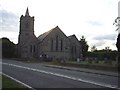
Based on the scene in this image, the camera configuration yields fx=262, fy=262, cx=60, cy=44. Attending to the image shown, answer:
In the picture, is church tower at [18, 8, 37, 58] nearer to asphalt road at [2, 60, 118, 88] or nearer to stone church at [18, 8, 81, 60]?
stone church at [18, 8, 81, 60]

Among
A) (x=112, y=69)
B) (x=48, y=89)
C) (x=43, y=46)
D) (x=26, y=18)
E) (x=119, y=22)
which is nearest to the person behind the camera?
(x=48, y=89)

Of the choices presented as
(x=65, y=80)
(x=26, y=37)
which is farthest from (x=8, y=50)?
(x=65, y=80)

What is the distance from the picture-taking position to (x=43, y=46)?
280 ft

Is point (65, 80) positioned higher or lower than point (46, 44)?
lower

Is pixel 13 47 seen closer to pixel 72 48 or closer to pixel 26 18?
pixel 26 18

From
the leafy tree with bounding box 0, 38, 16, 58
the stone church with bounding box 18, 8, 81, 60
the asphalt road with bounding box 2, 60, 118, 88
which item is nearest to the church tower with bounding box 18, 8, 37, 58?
the stone church with bounding box 18, 8, 81, 60

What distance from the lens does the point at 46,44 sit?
282 ft

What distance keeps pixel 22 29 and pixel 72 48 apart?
18715 millimetres

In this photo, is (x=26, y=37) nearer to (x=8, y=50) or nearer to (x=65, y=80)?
(x=8, y=50)

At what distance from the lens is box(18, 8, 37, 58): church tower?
285 feet

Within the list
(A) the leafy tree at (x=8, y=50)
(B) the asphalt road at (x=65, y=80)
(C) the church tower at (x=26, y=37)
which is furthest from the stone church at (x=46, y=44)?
(B) the asphalt road at (x=65, y=80)

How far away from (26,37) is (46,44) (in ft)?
32.4

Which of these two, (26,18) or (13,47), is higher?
(26,18)

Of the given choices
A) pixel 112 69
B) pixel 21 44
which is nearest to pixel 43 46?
pixel 21 44
